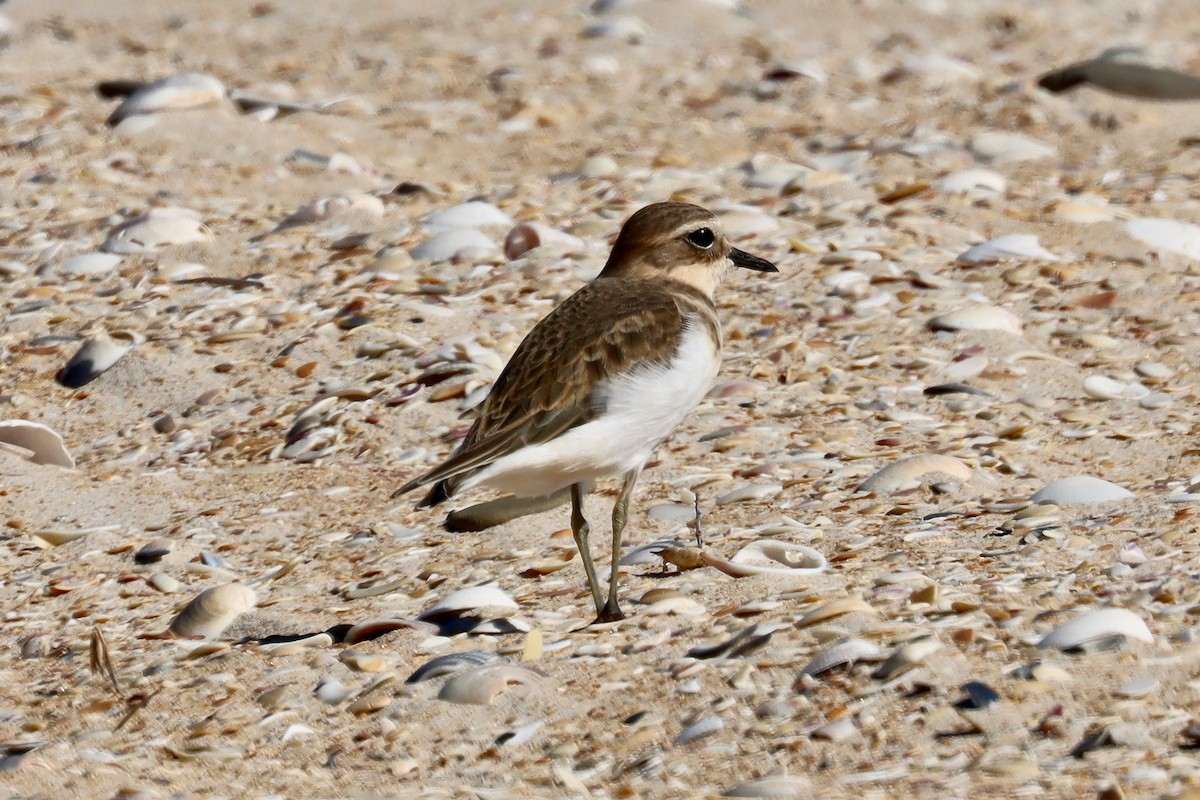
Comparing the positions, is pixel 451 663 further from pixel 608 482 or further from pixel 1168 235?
pixel 1168 235

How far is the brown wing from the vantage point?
4.14 metres

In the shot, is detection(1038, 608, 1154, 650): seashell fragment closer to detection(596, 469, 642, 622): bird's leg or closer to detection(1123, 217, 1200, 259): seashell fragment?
detection(596, 469, 642, 622): bird's leg

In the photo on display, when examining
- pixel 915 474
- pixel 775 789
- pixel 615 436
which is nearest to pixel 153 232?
pixel 615 436

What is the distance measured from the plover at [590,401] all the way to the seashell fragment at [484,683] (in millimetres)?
415

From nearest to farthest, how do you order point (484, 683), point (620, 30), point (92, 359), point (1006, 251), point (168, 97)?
point (484, 683)
point (92, 359)
point (1006, 251)
point (168, 97)
point (620, 30)

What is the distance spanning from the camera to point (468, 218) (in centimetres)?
698

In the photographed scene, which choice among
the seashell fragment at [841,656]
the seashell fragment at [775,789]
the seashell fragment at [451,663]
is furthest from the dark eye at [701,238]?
the seashell fragment at [775,789]

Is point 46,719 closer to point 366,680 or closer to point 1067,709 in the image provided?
point 366,680

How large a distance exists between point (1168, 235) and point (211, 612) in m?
4.06

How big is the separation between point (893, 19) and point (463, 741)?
8241mm

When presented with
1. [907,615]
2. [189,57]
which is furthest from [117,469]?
[189,57]

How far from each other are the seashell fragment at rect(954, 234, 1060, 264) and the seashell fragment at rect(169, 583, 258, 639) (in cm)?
328

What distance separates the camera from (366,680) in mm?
3939

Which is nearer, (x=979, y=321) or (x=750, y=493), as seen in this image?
(x=750, y=493)
